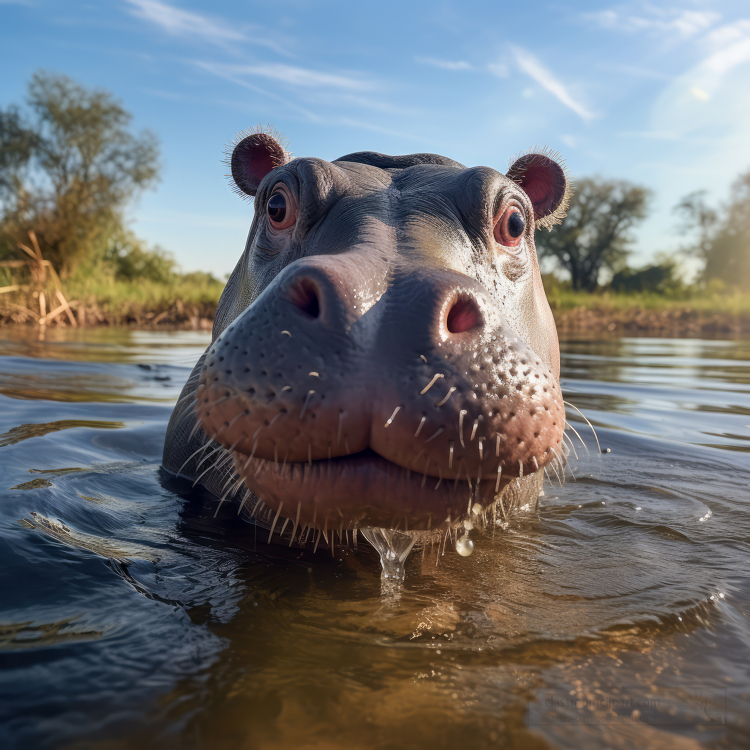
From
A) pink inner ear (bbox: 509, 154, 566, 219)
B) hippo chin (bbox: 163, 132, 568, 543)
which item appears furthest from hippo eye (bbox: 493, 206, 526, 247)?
pink inner ear (bbox: 509, 154, 566, 219)

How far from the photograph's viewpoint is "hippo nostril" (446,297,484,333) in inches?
63.7

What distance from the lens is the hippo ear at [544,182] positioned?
322cm

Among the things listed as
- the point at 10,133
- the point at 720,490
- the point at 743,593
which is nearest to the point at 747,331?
the point at 720,490

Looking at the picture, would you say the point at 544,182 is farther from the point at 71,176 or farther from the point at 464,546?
the point at 71,176

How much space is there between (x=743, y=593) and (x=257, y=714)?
1425mm

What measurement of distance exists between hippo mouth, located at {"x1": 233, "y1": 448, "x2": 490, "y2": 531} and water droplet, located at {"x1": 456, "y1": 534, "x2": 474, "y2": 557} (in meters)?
0.66

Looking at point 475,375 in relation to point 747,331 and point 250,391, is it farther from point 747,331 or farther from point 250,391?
point 747,331

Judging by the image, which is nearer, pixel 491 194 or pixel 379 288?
pixel 379 288

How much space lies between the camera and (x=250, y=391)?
5.31 ft

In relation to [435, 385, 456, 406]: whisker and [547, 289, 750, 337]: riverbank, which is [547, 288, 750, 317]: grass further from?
[435, 385, 456, 406]: whisker

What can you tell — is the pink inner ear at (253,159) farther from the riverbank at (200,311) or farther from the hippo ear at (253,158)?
the riverbank at (200,311)

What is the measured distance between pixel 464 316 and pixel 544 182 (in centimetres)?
198

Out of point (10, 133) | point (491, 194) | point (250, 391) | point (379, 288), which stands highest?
point (10, 133)

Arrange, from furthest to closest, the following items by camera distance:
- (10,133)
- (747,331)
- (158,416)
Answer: (10,133) < (747,331) < (158,416)
